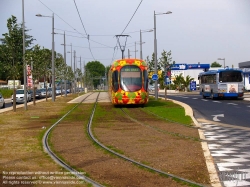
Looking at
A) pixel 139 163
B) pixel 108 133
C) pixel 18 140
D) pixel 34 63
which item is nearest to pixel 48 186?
pixel 139 163

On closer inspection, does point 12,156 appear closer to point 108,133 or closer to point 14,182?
point 14,182

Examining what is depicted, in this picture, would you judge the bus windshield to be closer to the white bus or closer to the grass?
the white bus

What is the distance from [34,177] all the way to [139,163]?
8.47ft

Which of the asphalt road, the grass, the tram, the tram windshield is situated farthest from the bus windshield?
the tram windshield

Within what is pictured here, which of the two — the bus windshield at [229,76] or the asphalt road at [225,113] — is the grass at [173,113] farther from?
the bus windshield at [229,76]

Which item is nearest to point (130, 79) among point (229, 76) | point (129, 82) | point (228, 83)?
point (129, 82)

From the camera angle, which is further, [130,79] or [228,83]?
[228,83]

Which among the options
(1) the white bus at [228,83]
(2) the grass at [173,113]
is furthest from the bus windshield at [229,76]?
(2) the grass at [173,113]

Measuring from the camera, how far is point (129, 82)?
32.4m

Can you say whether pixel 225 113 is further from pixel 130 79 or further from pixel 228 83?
A: pixel 228 83

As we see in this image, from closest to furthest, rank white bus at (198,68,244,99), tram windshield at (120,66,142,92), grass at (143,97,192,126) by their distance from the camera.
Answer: grass at (143,97,192,126), tram windshield at (120,66,142,92), white bus at (198,68,244,99)

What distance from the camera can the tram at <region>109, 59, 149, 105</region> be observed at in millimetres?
32375

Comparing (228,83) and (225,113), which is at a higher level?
(228,83)

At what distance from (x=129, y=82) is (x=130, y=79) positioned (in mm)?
233
